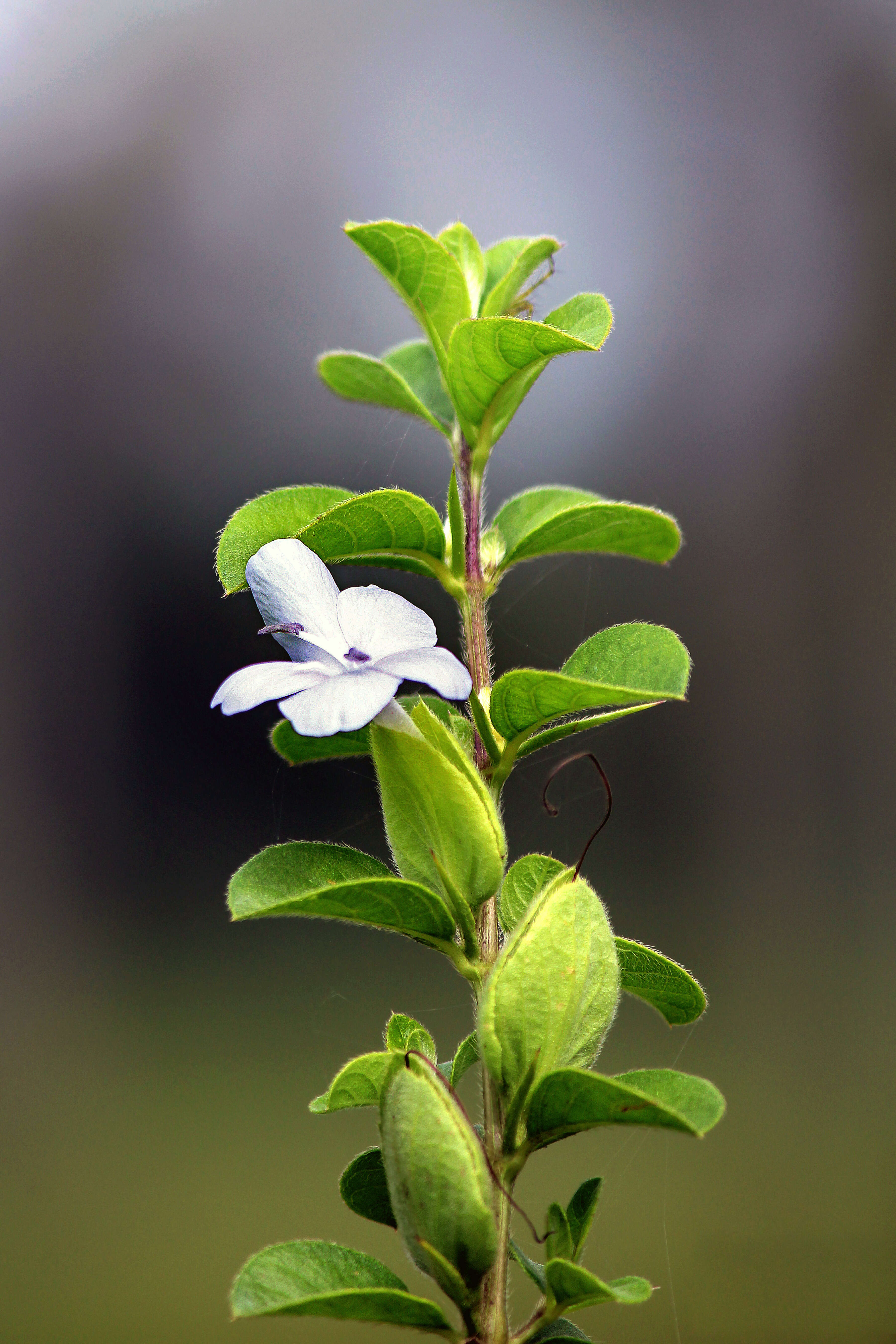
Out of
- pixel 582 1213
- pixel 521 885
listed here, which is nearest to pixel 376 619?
pixel 521 885

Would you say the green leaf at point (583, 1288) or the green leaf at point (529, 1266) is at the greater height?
the green leaf at point (583, 1288)

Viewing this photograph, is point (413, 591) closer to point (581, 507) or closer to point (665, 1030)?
point (665, 1030)

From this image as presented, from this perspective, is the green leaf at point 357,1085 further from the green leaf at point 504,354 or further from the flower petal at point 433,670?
the green leaf at point 504,354

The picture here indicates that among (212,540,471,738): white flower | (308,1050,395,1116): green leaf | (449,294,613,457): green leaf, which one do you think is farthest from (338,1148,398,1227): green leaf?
(449,294,613,457): green leaf

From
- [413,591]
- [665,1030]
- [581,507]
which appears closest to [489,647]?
[581,507]

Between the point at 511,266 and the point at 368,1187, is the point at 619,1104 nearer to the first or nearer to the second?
the point at 368,1187

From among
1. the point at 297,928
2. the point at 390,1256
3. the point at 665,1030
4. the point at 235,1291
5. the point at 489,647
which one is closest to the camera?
the point at 235,1291

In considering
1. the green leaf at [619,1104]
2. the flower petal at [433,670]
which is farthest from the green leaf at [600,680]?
the green leaf at [619,1104]

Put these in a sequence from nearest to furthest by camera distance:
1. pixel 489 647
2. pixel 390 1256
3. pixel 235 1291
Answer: pixel 235 1291 → pixel 489 647 → pixel 390 1256
